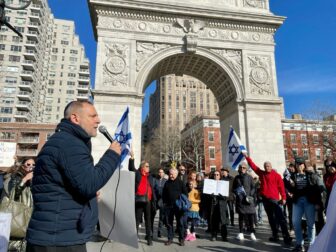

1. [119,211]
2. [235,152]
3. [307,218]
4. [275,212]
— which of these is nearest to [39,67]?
[235,152]

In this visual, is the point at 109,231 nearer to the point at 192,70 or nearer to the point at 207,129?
the point at 192,70

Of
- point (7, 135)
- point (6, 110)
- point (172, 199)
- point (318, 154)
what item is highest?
point (6, 110)

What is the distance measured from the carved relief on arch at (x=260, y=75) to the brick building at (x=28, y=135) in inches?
1384

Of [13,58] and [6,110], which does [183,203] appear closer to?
[6,110]

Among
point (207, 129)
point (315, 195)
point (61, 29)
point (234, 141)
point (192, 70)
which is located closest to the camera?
point (315, 195)

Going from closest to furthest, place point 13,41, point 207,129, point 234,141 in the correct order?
point 234,141 → point 207,129 → point 13,41

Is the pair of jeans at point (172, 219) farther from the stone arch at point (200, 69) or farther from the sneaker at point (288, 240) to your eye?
the stone arch at point (200, 69)

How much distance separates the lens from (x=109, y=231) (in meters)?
2.71

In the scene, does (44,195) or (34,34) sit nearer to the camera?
(44,195)

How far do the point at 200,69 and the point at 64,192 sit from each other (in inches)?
700

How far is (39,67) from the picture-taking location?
54.5 m

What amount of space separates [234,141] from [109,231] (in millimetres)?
7420

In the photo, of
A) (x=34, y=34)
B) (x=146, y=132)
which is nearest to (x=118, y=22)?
(x=34, y=34)

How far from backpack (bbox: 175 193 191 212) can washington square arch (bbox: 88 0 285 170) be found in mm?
8406
